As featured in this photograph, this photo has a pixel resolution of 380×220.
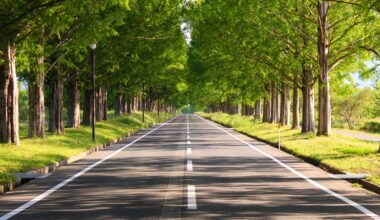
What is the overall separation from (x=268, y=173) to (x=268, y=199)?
12.8 ft

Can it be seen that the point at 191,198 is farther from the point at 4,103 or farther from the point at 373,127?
the point at 373,127

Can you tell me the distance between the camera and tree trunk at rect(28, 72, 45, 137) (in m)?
21.8

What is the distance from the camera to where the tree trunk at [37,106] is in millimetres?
21750

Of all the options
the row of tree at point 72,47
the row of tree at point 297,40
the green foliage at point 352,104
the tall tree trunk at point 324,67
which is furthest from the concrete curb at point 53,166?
the green foliage at point 352,104

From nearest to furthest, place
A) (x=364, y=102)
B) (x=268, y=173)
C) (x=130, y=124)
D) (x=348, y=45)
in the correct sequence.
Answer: (x=268, y=173)
(x=348, y=45)
(x=130, y=124)
(x=364, y=102)

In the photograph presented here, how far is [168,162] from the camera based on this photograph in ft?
51.3

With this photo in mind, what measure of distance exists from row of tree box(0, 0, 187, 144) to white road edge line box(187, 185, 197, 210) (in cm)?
629

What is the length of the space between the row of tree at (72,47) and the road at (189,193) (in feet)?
16.7

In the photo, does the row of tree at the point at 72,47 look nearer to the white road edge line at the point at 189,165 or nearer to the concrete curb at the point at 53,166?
the concrete curb at the point at 53,166

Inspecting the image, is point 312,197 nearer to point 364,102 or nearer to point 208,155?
point 208,155

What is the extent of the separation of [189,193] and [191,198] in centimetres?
56

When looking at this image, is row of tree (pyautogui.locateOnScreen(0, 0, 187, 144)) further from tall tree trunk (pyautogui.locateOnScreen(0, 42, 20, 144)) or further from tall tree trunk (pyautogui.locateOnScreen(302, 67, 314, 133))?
tall tree trunk (pyautogui.locateOnScreen(302, 67, 314, 133))

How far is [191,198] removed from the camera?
30.1ft

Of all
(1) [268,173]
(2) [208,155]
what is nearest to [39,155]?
(2) [208,155]
